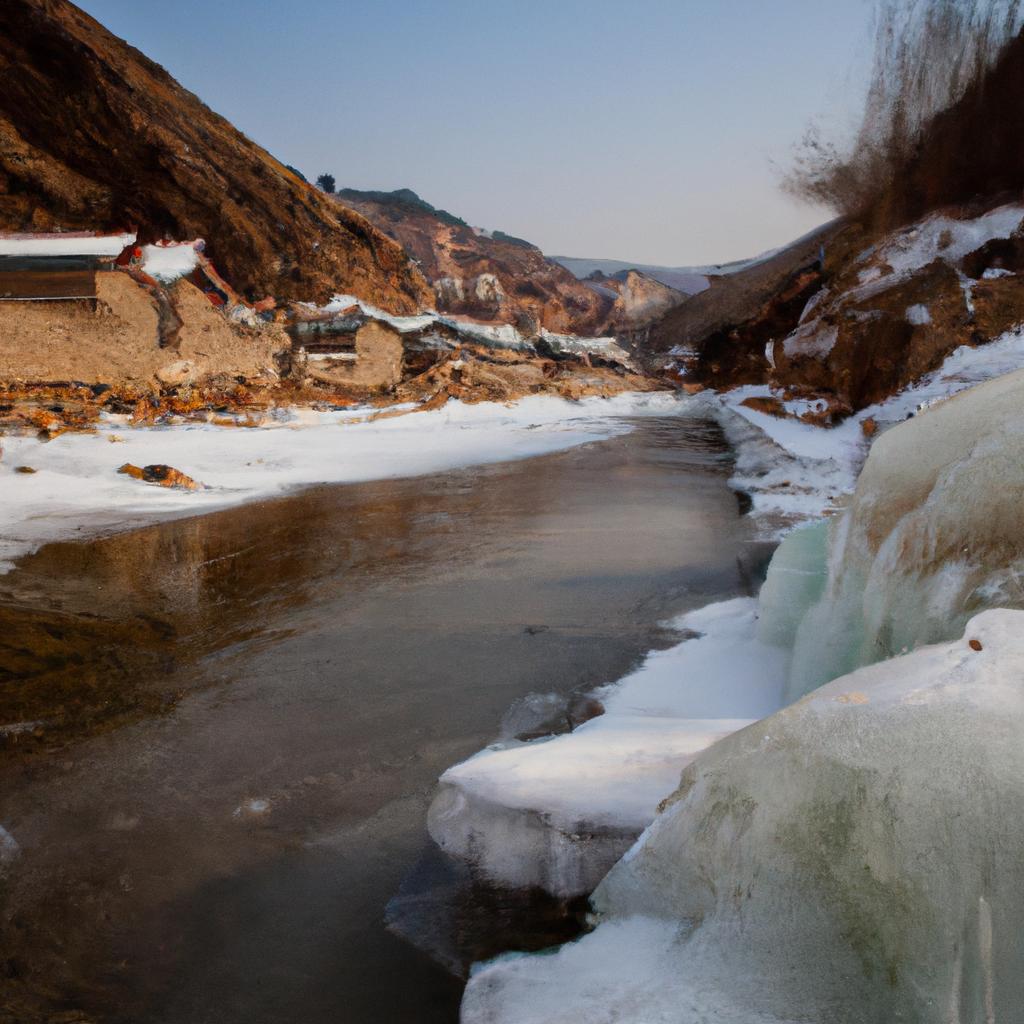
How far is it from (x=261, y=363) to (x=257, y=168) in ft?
17.5

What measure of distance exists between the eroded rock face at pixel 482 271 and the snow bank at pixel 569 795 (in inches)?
1027

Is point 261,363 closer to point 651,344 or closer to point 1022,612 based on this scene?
point 1022,612

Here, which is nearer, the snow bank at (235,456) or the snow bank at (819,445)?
the snow bank at (235,456)

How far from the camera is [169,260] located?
1289 cm

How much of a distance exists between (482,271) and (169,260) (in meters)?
19.1

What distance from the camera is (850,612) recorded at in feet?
8.64

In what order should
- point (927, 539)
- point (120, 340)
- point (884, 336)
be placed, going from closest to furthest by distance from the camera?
point (927, 539) < point (884, 336) < point (120, 340)

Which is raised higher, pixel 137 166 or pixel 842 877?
pixel 137 166

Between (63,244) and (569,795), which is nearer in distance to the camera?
(569,795)

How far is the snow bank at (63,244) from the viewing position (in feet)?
38.3

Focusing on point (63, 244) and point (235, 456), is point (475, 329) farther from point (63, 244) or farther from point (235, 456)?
point (235, 456)

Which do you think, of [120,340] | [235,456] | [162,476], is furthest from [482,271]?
[162,476]

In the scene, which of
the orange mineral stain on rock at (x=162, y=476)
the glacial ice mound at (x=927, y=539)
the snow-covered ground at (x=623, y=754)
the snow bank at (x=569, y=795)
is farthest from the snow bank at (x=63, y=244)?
the glacial ice mound at (x=927, y=539)

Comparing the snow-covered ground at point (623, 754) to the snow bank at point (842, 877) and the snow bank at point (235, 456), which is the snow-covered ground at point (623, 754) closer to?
the snow bank at point (842, 877)
